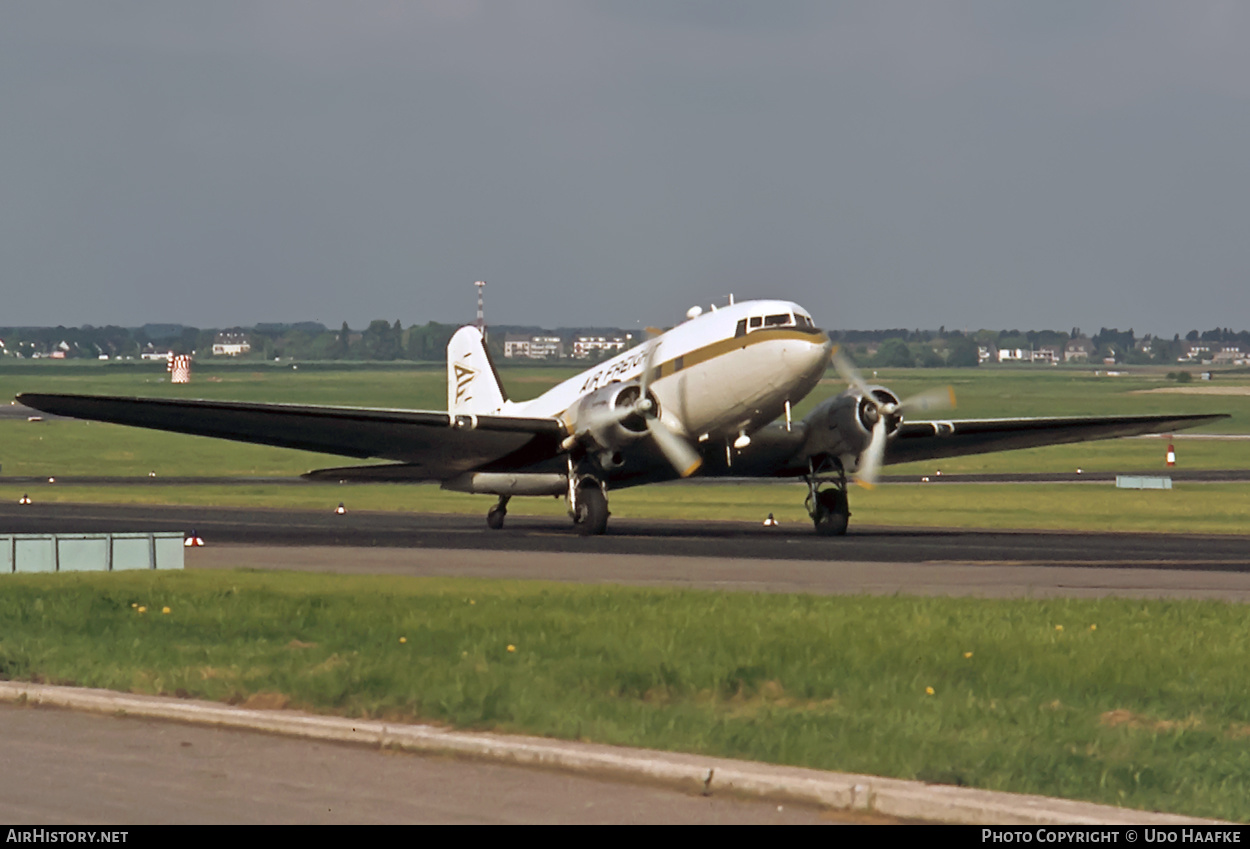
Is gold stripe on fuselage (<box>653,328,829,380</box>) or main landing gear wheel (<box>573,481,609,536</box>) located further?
main landing gear wheel (<box>573,481,609,536</box>)

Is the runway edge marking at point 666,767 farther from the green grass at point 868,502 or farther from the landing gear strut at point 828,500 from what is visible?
the green grass at point 868,502

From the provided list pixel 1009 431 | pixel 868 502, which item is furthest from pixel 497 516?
pixel 868 502

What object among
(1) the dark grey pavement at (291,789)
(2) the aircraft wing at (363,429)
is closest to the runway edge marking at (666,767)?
(1) the dark grey pavement at (291,789)

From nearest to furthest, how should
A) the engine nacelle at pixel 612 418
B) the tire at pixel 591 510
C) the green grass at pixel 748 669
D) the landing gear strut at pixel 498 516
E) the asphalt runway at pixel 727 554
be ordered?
the green grass at pixel 748 669 < the asphalt runway at pixel 727 554 < the engine nacelle at pixel 612 418 < the tire at pixel 591 510 < the landing gear strut at pixel 498 516

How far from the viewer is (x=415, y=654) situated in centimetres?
1609

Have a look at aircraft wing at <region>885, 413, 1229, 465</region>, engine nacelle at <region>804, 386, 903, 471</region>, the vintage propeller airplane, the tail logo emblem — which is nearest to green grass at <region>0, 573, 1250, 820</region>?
the vintage propeller airplane

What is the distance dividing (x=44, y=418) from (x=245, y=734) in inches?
4711

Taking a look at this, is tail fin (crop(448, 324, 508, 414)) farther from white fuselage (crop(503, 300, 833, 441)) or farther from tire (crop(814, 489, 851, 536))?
tire (crop(814, 489, 851, 536))

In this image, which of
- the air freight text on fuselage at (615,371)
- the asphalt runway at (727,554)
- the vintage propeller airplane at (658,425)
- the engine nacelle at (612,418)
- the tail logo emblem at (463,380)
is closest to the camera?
the asphalt runway at (727,554)

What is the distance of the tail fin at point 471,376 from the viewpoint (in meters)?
47.1

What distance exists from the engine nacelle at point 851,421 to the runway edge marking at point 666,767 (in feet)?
83.7

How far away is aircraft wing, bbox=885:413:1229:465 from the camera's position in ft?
134

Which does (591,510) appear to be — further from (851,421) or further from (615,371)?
(851,421)
